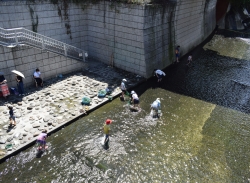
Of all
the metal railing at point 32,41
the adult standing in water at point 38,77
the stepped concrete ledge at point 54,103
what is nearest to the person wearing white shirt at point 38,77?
the adult standing in water at point 38,77

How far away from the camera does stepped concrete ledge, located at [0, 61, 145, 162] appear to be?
427 inches

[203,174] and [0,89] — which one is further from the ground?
[0,89]

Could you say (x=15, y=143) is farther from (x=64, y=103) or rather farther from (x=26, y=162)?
(x=64, y=103)

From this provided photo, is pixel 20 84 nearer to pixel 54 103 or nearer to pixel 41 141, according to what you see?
pixel 54 103

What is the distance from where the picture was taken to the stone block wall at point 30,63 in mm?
13539

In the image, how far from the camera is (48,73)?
15984 mm

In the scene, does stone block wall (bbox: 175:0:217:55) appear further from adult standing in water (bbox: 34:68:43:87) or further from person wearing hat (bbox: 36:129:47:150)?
person wearing hat (bbox: 36:129:47:150)

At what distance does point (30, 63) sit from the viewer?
1465 cm

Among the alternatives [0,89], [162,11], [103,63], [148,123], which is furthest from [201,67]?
[0,89]

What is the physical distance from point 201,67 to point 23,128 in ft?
55.6

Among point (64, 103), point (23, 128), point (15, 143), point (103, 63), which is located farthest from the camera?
point (103, 63)

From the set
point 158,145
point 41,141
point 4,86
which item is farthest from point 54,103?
point 158,145

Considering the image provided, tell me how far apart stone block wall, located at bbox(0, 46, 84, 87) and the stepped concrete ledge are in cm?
65

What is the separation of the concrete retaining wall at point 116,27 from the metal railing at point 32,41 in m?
0.78
